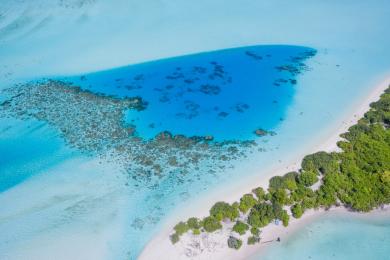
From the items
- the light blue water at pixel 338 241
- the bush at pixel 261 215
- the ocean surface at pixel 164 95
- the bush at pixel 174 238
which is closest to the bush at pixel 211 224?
the bush at pixel 174 238

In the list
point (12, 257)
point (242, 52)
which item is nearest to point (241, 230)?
point (12, 257)

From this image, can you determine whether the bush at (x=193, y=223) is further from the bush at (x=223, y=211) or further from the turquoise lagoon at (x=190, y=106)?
the turquoise lagoon at (x=190, y=106)

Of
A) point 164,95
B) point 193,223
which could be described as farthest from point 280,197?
point 164,95

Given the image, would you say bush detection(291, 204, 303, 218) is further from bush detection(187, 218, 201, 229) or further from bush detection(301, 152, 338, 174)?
bush detection(187, 218, 201, 229)

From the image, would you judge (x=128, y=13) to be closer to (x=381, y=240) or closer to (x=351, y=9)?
(x=351, y=9)

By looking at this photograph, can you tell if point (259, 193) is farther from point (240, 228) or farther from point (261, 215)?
point (240, 228)

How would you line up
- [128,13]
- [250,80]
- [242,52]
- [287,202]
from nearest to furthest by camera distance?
[287,202] → [250,80] → [242,52] → [128,13]

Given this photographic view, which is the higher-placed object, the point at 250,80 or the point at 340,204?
the point at 250,80

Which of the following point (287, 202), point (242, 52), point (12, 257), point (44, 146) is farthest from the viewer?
point (242, 52)
